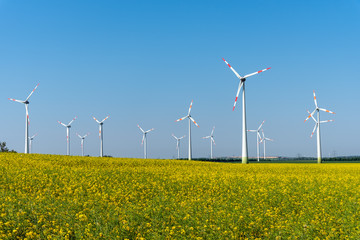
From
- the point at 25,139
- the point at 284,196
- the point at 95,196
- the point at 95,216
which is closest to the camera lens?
the point at 95,216

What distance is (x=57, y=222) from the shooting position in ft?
42.0

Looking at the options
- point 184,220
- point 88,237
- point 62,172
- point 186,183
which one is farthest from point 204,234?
point 62,172

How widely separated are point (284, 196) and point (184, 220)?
8.62m

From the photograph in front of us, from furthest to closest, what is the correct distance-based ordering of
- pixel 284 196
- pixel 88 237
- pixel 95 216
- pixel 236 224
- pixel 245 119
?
pixel 245 119
pixel 284 196
pixel 95 216
pixel 236 224
pixel 88 237

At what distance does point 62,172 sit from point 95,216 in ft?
50.8

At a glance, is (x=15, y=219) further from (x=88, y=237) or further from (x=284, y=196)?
(x=284, y=196)

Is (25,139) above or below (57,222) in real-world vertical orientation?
above

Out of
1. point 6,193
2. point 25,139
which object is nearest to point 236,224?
point 6,193

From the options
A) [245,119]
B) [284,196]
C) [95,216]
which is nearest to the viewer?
[95,216]

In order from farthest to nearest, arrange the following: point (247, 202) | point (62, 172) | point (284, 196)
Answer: point (62, 172), point (284, 196), point (247, 202)

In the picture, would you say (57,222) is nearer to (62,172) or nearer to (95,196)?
(95,196)

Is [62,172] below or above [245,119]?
below

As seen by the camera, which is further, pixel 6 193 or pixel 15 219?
pixel 6 193

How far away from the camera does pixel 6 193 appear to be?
18406 mm
